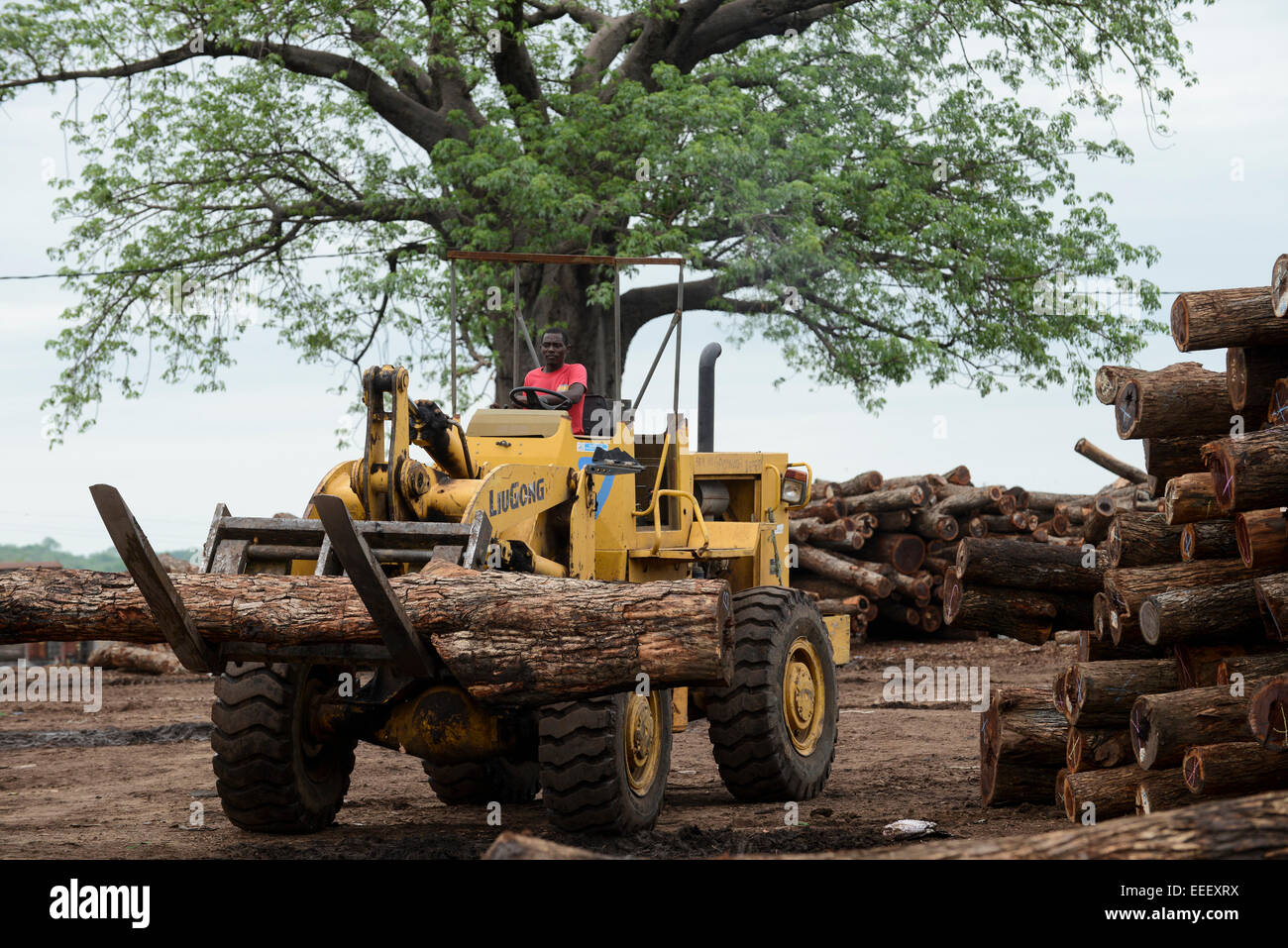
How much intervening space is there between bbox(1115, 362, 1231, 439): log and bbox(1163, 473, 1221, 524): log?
32 centimetres

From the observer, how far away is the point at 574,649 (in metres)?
6.65

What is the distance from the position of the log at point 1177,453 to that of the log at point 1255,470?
1080 millimetres

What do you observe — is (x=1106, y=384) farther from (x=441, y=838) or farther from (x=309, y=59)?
(x=309, y=59)

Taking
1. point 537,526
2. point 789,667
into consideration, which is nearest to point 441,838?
point 537,526

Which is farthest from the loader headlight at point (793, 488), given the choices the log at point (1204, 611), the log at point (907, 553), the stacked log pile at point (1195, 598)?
the log at point (907, 553)

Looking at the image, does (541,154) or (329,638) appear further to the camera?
(541,154)

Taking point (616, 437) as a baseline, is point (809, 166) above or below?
above

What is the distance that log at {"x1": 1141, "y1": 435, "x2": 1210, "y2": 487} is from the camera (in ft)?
26.7

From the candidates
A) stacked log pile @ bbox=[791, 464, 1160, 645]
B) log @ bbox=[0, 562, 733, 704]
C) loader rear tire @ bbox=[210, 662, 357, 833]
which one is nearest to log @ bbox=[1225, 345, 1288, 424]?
log @ bbox=[0, 562, 733, 704]

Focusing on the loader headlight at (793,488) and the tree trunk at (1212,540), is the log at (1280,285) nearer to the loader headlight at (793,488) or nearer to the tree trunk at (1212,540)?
the tree trunk at (1212,540)

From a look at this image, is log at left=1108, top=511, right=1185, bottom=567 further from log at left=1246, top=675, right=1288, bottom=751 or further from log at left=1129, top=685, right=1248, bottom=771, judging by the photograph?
log at left=1246, top=675, right=1288, bottom=751

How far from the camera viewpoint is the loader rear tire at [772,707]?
28.5 feet

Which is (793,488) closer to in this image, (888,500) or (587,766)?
(587,766)

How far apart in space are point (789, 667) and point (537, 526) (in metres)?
1.95
